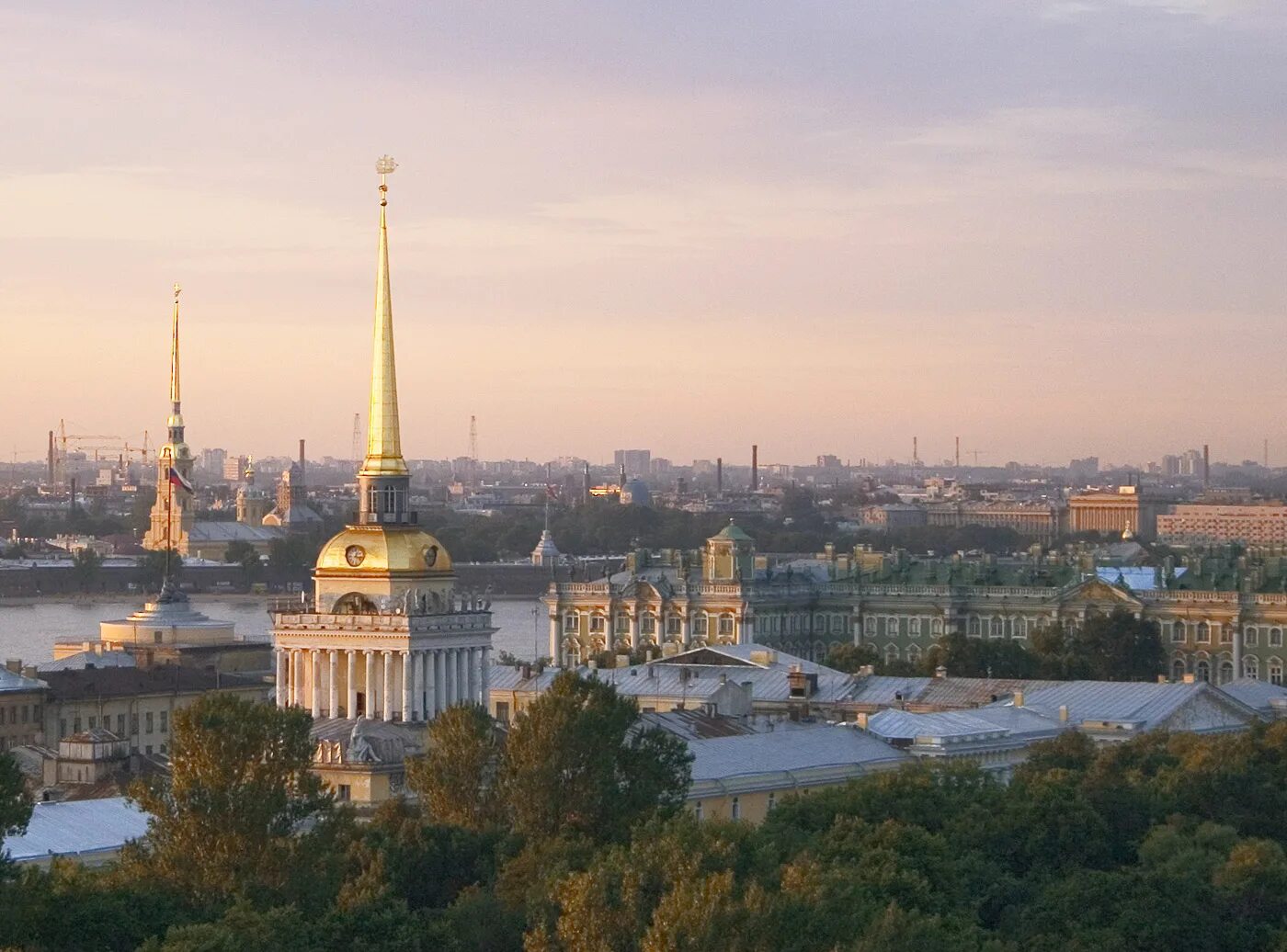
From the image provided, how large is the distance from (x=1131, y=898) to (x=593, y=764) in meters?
3.78

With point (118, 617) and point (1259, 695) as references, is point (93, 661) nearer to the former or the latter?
point (1259, 695)

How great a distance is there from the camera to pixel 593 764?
82.0ft

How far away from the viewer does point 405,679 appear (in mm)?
32781

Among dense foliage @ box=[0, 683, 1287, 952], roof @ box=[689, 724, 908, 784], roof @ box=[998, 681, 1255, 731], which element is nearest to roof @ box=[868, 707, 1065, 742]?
roof @ box=[689, 724, 908, 784]

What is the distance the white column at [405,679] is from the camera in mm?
32656

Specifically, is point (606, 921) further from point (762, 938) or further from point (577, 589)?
point (577, 589)

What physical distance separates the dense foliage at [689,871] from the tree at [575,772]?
0.07ft

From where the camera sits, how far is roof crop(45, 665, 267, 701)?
4247 centimetres

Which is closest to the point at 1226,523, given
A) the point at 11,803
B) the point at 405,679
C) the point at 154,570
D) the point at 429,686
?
the point at 154,570

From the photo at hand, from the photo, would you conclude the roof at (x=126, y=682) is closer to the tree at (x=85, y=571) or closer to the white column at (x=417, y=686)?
the white column at (x=417, y=686)

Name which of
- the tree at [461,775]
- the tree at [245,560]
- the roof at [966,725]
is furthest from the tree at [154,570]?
the tree at [461,775]

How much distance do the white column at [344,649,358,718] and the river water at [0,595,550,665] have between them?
71.1 ft

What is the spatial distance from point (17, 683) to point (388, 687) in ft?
34.4

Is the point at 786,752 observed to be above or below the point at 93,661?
below
